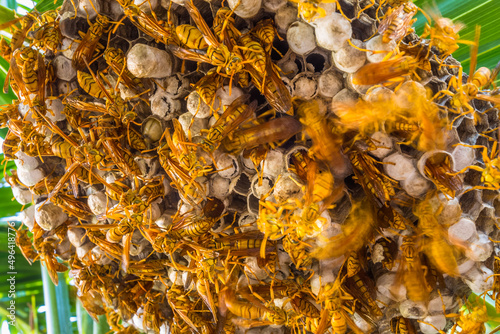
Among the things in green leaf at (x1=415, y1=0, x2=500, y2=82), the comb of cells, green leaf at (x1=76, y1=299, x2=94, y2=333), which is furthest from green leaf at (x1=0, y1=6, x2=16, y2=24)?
green leaf at (x1=415, y1=0, x2=500, y2=82)

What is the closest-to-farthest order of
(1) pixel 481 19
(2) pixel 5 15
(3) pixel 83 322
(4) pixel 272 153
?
(4) pixel 272 153 < (1) pixel 481 19 < (2) pixel 5 15 < (3) pixel 83 322

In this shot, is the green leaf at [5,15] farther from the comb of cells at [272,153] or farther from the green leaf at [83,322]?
the green leaf at [83,322]

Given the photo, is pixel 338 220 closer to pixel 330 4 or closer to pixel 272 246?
pixel 272 246

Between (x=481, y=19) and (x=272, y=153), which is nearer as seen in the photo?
(x=272, y=153)

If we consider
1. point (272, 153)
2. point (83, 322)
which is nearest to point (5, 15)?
point (272, 153)

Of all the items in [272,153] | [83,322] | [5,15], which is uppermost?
[5,15]

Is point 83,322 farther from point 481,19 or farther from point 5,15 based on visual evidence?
point 481,19

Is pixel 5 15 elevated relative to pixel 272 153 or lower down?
elevated

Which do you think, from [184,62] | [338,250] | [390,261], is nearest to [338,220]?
[338,250]

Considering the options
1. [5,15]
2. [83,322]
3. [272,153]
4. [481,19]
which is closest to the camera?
[272,153]
